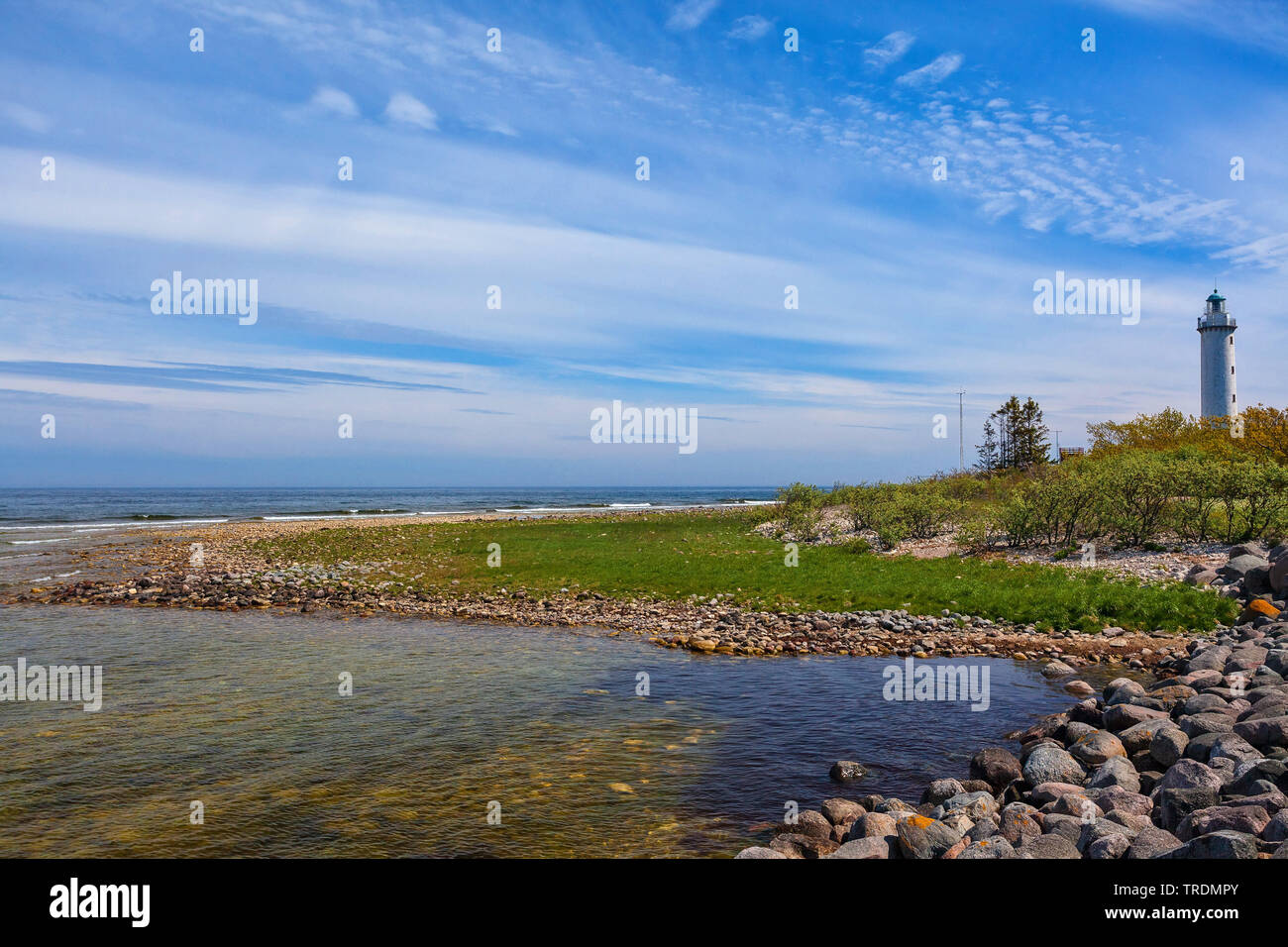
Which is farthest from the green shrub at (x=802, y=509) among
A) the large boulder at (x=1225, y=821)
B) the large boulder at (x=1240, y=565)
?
the large boulder at (x=1225, y=821)

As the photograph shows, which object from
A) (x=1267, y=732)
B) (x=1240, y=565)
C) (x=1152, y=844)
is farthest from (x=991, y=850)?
(x=1240, y=565)

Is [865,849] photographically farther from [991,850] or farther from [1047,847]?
[1047,847]

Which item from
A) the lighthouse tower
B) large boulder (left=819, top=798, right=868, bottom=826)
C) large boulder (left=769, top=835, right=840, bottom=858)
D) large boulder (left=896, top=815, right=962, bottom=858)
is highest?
the lighthouse tower

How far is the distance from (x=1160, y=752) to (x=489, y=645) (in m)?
13.2

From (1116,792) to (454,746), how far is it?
8.41m

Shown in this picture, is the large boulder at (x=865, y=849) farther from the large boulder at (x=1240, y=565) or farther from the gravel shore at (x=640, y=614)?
the large boulder at (x=1240, y=565)

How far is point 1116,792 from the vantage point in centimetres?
813

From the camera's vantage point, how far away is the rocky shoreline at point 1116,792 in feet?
22.2

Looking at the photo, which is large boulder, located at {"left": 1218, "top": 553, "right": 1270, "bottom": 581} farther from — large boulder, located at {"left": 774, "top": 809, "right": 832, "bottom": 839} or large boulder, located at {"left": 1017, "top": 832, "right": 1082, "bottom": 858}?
large boulder, located at {"left": 774, "top": 809, "right": 832, "bottom": 839}

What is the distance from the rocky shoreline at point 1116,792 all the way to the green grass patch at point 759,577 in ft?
20.9

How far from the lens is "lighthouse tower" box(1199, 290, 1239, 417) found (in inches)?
2746

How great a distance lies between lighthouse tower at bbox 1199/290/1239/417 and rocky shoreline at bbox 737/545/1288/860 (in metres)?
72.2

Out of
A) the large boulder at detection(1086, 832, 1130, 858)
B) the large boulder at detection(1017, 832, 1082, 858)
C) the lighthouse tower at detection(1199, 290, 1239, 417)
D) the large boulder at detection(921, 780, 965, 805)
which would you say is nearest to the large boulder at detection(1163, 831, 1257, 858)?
the large boulder at detection(1086, 832, 1130, 858)

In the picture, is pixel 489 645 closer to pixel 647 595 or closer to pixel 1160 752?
pixel 647 595
